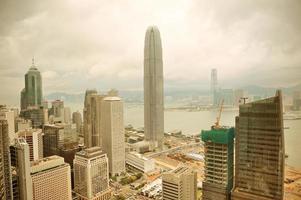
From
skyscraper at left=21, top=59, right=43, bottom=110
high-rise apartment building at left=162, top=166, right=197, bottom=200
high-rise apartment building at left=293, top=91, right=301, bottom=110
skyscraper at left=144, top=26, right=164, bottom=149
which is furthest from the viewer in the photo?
skyscraper at left=144, top=26, right=164, bottom=149

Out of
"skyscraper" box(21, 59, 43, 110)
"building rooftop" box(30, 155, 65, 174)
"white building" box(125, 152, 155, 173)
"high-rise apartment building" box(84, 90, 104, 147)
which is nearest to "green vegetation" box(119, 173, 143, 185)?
"white building" box(125, 152, 155, 173)

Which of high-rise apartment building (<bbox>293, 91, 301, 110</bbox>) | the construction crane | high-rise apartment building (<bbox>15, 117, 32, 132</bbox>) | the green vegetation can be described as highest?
high-rise apartment building (<bbox>293, 91, 301, 110</bbox>)

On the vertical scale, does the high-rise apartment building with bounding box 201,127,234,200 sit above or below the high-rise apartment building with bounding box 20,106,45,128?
below

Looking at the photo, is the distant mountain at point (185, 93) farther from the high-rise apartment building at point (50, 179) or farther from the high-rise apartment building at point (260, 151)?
the high-rise apartment building at point (50, 179)

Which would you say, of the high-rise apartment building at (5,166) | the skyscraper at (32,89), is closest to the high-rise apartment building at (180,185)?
the high-rise apartment building at (5,166)

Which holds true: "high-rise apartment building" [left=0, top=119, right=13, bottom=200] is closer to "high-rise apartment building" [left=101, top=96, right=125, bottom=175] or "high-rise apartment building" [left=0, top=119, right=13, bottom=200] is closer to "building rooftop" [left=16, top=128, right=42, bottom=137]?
"building rooftop" [left=16, top=128, right=42, bottom=137]

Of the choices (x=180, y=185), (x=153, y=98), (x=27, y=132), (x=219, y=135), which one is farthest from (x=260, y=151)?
(x=153, y=98)

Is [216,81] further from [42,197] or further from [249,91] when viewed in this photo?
[42,197]
